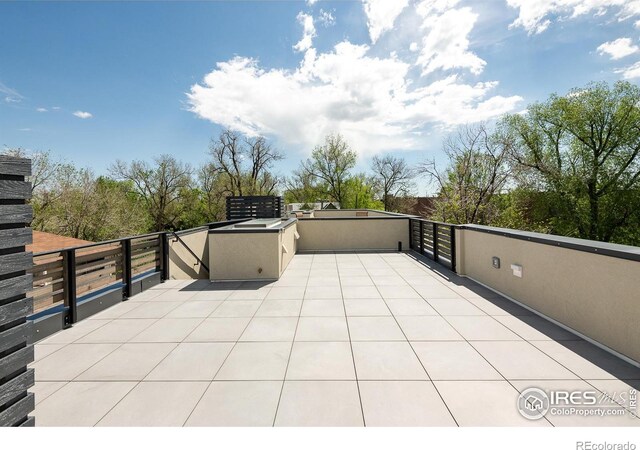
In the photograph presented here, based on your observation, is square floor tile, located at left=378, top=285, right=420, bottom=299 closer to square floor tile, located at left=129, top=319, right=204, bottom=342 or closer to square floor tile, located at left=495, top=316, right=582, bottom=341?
square floor tile, located at left=495, top=316, right=582, bottom=341

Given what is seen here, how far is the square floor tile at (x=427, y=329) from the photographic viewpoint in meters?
3.07

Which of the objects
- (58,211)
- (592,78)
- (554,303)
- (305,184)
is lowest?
(554,303)

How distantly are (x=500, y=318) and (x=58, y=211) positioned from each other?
2313cm

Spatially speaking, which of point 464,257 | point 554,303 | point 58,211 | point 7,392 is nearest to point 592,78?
point 464,257

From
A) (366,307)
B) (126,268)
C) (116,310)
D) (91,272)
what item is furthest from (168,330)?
(366,307)

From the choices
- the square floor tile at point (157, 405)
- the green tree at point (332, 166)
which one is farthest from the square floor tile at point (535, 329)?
the green tree at point (332, 166)

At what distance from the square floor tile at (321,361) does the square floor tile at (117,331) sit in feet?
7.04

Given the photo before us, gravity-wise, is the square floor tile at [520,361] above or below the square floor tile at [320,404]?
above

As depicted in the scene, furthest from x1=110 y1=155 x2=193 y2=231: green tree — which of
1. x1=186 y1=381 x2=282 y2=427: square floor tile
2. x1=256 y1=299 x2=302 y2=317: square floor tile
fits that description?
x1=186 y1=381 x2=282 y2=427: square floor tile

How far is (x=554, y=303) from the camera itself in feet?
11.2

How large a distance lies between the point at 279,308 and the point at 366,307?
4.42 feet

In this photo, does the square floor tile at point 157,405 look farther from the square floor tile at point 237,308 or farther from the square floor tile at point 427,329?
the square floor tile at point 427,329

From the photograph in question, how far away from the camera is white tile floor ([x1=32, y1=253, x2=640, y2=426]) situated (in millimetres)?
1952
